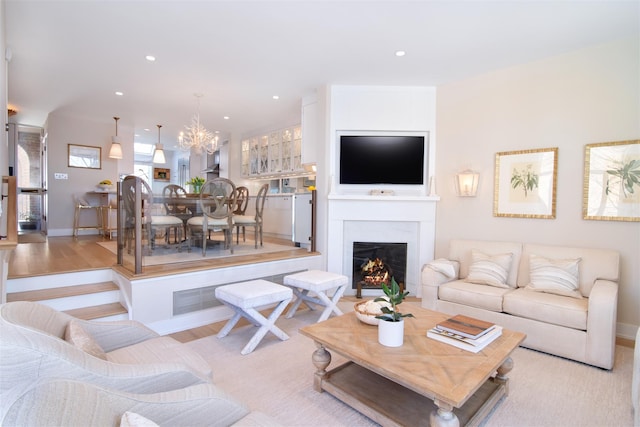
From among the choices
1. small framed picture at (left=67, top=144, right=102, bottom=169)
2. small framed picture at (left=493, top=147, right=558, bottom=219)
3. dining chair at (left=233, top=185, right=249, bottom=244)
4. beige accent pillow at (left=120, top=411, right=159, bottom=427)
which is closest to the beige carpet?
beige accent pillow at (left=120, top=411, right=159, bottom=427)

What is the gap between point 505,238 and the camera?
388cm

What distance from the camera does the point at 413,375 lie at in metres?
1.62

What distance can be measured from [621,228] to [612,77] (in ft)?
4.92

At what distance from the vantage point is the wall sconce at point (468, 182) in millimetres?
4031

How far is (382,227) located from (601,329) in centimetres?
252

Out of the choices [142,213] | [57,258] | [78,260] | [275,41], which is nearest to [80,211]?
[57,258]

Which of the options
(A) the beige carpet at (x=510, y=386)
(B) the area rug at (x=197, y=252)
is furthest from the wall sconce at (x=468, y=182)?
(B) the area rug at (x=197, y=252)

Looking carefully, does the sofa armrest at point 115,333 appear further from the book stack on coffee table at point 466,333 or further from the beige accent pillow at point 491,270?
the beige accent pillow at point 491,270

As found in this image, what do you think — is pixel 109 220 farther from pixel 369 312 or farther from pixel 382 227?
pixel 369 312

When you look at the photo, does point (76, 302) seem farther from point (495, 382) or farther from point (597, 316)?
point (597, 316)

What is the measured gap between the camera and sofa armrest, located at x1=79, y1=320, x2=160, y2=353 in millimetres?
1782

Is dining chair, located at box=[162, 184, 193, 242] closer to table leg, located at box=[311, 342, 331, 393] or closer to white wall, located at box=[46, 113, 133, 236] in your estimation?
table leg, located at box=[311, 342, 331, 393]

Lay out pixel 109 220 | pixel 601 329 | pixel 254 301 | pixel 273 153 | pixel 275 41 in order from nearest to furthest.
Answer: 1. pixel 601 329
2. pixel 254 301
3. pixel 275 41
4. pixel 109 220
5. pixel 273 153

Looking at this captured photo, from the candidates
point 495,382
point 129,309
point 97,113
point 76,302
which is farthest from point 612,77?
point 97,113
